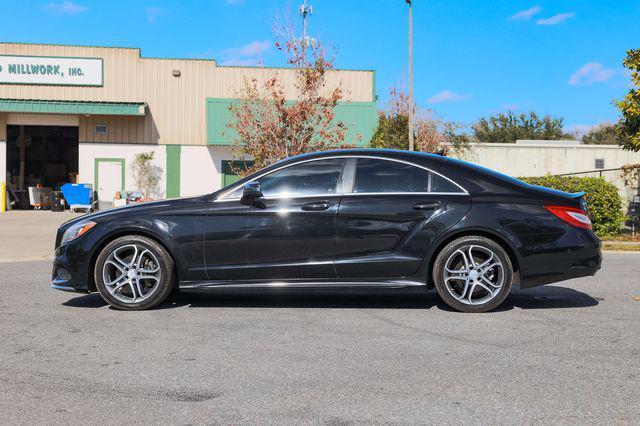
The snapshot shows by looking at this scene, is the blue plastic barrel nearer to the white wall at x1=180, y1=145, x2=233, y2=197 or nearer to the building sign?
the white wall at x1=180, y1=145, x2=233, y2=197

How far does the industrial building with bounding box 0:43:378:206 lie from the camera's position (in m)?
27.1

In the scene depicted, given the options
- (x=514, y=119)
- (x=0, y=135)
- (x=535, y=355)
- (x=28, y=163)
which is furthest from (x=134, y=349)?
(x=514, y=119)

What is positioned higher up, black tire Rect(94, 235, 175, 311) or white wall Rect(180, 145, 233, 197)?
white wall Rect(180, 145, 233, 197)

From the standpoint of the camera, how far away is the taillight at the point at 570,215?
5.68 meters

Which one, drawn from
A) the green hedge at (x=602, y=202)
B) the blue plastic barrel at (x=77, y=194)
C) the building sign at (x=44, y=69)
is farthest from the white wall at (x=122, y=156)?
the green hedge at (x=602, y=202)

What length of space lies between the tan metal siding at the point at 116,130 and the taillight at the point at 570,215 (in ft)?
80.7

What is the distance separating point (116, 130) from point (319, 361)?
2600cm

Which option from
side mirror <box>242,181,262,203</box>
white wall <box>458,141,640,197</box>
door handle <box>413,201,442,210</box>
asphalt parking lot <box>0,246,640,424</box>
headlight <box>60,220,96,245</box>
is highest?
white wall <box>458,141,640,197</box>

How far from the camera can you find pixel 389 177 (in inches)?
229

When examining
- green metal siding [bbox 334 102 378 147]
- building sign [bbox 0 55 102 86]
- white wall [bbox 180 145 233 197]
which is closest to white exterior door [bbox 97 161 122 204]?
white wall [bbox 180 145 233 197]

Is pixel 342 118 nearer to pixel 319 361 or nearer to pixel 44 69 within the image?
pixel 44 69

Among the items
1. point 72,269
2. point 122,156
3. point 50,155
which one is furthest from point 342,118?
point 72,269

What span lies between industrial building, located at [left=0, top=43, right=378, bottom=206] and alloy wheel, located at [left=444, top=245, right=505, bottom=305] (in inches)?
848

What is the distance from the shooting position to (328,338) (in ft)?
15.7
